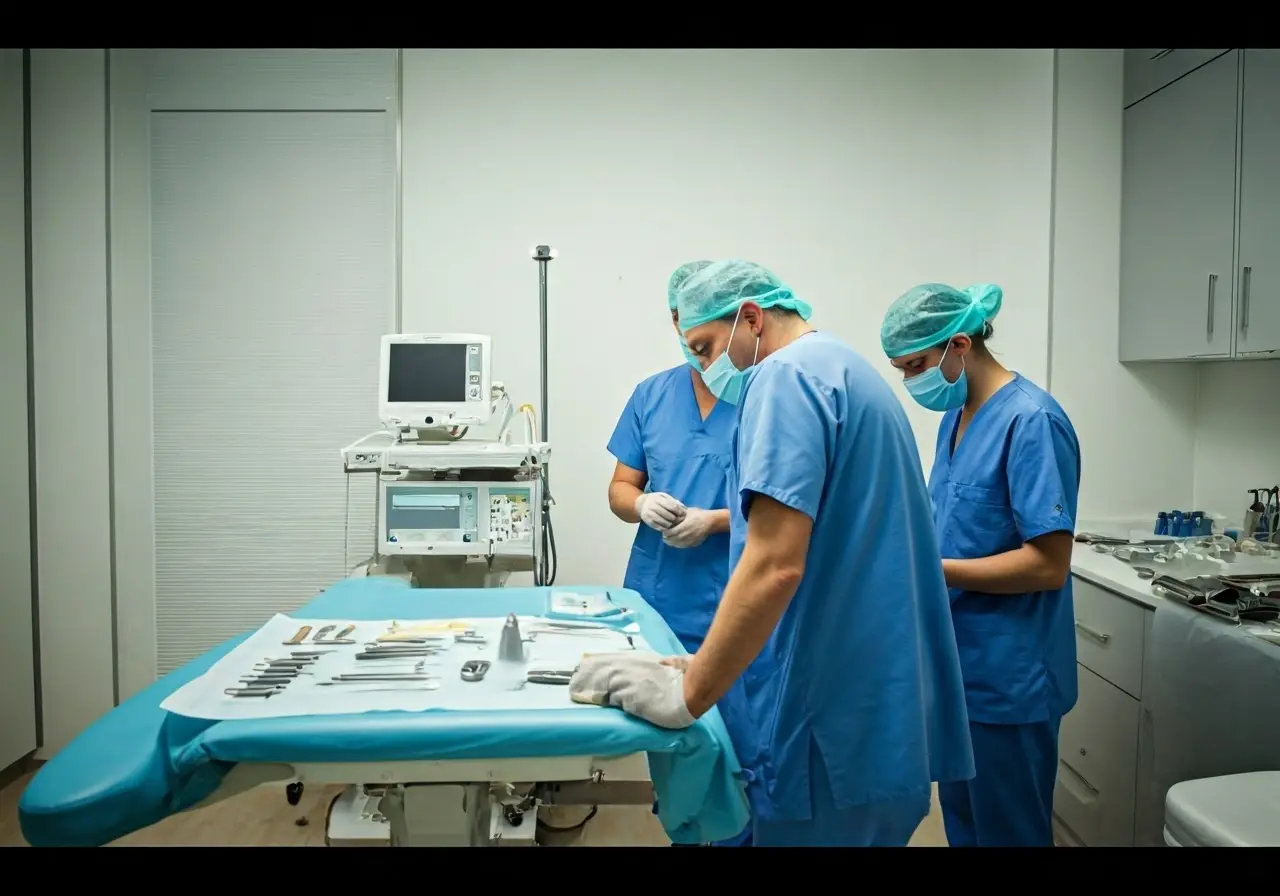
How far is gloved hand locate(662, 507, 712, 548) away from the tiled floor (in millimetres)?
966

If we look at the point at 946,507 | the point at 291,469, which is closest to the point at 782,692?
the point at 946,507

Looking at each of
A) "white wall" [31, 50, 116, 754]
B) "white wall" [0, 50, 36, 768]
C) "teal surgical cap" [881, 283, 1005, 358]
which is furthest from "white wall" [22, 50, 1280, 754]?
"teal surgical cap" [881, 283, 1005, 358]

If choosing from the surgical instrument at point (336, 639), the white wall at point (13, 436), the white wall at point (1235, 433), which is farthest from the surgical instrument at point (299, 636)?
the white wall at point (1235, 433)

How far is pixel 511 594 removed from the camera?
1.60m

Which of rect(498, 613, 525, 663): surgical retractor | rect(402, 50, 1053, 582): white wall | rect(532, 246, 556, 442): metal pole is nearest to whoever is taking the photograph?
rect(498, 613, 525, 663): surgical retractor

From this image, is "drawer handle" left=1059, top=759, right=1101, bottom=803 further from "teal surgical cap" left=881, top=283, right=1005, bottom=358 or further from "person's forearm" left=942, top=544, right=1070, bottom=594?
"teal surgical cap" left=881, top=283, right=1005, bottom=358

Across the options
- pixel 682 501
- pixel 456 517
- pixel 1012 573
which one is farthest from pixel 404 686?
pixel 1012 573

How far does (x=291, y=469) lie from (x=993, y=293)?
2030mm

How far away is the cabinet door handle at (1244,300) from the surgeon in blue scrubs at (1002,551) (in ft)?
3.51

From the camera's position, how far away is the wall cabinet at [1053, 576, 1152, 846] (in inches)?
72.6

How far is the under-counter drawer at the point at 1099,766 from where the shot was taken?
1.85 m

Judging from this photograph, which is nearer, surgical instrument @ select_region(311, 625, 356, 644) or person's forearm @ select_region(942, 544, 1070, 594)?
surgical instrument @ select_region(311, 625, 356, 644)

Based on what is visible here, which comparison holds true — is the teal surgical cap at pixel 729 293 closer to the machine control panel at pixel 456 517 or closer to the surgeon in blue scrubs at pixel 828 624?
the surgeon in blue scrubs at pixel 828 624

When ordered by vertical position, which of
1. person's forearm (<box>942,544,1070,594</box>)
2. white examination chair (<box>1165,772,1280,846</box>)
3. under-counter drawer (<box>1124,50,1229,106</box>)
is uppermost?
under-counter drawer (<box>1124,50,1229,106</box>)
